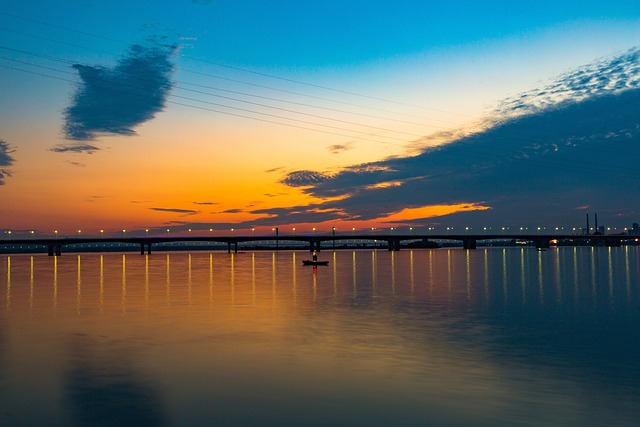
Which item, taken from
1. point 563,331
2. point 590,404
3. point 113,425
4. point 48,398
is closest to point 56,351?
point 48,398

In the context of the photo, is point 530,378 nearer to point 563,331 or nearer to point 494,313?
point 563,331

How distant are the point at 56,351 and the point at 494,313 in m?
27.2

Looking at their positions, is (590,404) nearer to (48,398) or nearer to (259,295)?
(48,398)

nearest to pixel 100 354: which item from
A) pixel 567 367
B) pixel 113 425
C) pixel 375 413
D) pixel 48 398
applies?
pixel 48 398

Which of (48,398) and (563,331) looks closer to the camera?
(48,398)

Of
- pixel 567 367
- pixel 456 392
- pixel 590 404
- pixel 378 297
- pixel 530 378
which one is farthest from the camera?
pixel 378 297

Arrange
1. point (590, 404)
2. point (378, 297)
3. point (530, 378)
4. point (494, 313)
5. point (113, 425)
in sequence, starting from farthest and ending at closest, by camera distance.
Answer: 1. point (378, 297)
2. point (494, 313)
3. point (530, 378)
4. point (590, 404)
5. point (113, 425)

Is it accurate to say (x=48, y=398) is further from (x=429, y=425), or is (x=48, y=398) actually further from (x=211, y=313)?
(x=211, y=313)

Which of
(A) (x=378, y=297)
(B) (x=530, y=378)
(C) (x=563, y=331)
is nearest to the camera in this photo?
(B) (x=530, y=378)

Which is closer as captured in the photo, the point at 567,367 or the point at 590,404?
the point at 590,404

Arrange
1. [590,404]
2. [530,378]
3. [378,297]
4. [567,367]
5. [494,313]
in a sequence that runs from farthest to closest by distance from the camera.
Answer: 1. [378,297]
2. [494,313]
3. [567,367]
4. [530,378]
5. [590,404]

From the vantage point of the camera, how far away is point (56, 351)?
1054 inches

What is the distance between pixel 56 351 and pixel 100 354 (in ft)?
7.91

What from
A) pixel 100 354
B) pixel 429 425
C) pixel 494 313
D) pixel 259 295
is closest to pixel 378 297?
pixel 259 295
